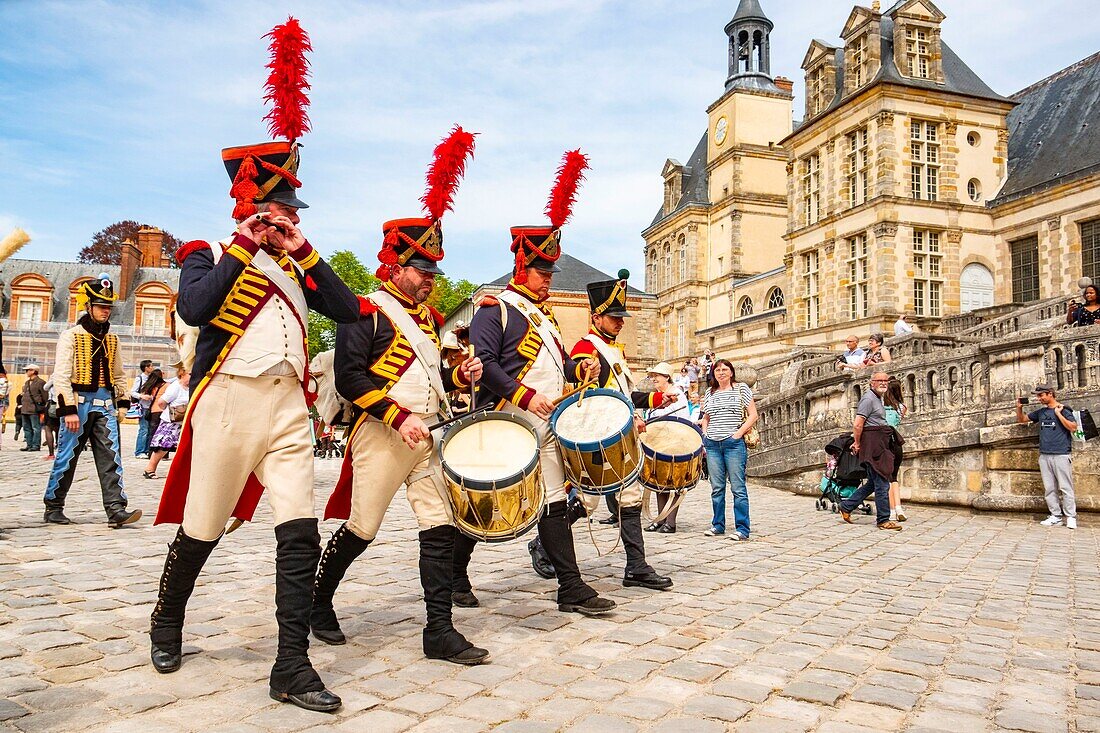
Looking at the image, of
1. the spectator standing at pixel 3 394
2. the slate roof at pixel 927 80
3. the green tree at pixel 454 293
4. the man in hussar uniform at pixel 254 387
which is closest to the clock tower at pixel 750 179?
the slate roof at pixel 927 80

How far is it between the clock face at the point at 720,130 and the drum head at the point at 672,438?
47.0m

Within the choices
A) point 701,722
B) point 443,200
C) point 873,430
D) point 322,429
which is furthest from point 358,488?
point 873,430

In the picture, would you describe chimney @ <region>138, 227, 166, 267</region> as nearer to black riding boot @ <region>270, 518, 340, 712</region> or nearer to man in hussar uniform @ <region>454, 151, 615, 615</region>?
man in hussar uniform @ <region>454, 151, 615, 615</region>

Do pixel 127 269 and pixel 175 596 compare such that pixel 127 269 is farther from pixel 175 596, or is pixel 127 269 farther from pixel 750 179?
pixel 175 596

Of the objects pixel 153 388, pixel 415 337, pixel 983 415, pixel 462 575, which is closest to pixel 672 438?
pixel 462 575

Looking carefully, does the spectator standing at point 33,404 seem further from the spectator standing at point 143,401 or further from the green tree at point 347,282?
the green tree at point 347,282

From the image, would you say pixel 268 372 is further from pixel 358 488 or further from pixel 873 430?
pixel 873 430

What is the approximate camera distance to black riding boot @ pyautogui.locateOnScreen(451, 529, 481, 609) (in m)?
5.53

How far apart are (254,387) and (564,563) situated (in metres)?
2.35

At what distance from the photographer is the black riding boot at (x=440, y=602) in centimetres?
420

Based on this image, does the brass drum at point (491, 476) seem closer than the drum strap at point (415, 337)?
Yes

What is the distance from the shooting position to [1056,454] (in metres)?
11.1

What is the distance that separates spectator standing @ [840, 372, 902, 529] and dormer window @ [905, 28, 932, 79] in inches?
999

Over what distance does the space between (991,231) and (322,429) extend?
106ft
